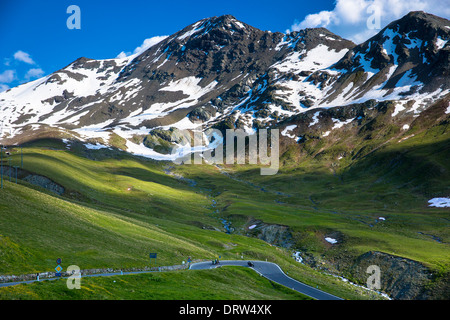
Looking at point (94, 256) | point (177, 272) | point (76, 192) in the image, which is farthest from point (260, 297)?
point (76, 192)

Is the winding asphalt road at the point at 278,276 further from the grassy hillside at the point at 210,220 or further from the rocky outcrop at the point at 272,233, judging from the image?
A: the rocky outcrop at the point at 272,233

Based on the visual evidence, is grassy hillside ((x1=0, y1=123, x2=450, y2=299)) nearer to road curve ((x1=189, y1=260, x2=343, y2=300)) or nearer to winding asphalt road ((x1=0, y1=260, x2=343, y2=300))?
winding asphalt road ((x1=0, y1=260, x2=343, y2=300))

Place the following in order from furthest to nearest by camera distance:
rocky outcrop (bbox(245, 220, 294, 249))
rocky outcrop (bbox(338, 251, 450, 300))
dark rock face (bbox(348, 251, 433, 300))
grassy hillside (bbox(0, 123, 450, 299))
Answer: rocky outcrop (bbox(245, 220, 294, 249)) → dark rock face (bbox(348, 251, 433, 300)) → rocky outcrop (bbox(338, 251, 450, 300)) → grassy hillside (bbox(0, 123, 450, 299))

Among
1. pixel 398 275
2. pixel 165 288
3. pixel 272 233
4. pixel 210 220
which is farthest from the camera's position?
pixel 210 220

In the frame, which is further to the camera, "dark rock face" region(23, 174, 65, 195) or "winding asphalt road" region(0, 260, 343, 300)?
"dark rock face" region(23, 174, 65, 195)

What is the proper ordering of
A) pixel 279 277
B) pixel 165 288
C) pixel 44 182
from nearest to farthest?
pixel 165 288 < pixel 279 277 < pixel 44 182

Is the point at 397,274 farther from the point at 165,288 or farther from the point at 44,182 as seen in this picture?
the point at 44,182

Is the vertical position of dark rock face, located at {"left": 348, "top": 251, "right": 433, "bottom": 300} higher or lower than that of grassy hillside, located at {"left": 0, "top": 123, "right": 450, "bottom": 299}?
Result: lower

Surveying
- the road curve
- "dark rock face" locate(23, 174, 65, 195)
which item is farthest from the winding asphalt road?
"dark rock face" locate(23, 174, 65, 195)

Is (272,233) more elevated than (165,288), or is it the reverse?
(165,288)

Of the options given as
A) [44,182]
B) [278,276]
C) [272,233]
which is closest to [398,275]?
[278,276]

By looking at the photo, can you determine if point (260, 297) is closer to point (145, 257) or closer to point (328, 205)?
point (145, 257)

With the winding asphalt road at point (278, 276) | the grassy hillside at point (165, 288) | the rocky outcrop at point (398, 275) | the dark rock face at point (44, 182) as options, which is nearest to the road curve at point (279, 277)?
the winding asphalt road at point (278, 276)

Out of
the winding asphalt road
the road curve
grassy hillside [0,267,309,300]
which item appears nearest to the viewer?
grassy hillside [0,267,309,300]
